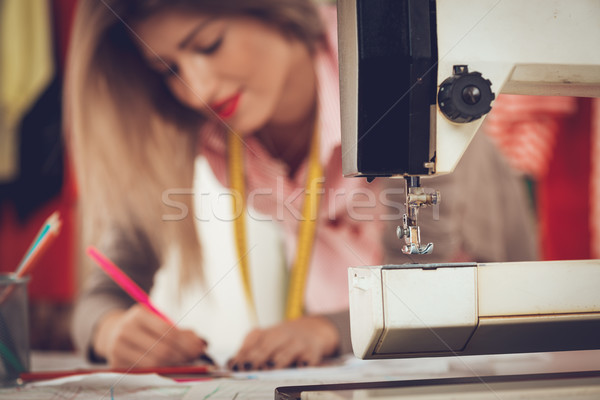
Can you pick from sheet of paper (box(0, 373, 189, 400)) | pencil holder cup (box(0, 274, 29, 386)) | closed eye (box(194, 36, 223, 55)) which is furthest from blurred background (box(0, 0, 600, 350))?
sheet of paper (box(0, 373, 189, 400))

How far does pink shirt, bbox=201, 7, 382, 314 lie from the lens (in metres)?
1.89

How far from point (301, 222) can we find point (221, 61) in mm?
550

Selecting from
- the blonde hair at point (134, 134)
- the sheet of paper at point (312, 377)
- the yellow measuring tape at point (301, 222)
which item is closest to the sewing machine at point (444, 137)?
the sheet of paper at point (312, 377)

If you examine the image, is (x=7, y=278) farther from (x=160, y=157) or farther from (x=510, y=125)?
(x=510, y=125)

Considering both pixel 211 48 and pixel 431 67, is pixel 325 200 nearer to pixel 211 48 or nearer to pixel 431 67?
pixel 211 48

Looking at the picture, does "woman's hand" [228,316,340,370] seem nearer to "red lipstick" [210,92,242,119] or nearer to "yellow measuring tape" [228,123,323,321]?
"yellow measuring tape" [228,123,323,321]

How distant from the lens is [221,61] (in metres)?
1.88

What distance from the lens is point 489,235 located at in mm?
1938

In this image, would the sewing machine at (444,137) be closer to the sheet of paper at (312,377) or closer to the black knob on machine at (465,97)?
the black knob on machine at (465,97)

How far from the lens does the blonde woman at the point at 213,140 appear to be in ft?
6.18

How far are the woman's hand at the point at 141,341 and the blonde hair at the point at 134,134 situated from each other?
0.34 m

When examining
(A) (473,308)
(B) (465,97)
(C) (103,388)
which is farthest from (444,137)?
(C) (103,388)

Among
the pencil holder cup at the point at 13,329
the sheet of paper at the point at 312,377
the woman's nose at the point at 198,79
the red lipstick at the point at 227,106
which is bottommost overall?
the sheet of paper at the point at 312,377

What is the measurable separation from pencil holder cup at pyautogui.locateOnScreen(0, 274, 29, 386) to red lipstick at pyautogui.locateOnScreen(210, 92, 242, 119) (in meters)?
0.92
